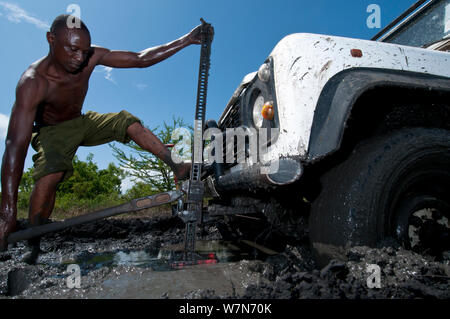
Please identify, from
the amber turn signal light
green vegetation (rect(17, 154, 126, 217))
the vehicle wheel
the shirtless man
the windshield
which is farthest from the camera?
green vegetation (rect(17, 154, 126, 217))

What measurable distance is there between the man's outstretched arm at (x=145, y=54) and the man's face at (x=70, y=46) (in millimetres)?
373

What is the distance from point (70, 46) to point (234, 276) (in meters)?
2.10

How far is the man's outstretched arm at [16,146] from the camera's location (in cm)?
177

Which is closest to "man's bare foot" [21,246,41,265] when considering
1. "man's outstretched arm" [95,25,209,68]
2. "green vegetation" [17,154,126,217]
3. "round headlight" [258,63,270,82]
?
"man's outstretched arm" [95,25,209,68]

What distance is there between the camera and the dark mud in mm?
1104

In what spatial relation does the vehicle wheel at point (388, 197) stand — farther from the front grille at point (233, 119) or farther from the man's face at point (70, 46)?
the man's face at point (70, 46)

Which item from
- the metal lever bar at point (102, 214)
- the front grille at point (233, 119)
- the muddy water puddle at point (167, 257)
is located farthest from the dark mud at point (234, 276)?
the front grille at point (233, 119)

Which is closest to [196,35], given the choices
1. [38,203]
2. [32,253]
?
[38,203]

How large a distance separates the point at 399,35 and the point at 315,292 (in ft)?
15.6

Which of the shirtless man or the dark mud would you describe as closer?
the dark mud

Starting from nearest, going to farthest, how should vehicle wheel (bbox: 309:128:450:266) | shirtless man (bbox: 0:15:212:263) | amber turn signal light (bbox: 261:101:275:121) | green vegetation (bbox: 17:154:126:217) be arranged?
vehicle wheel (bbox: 309:128:450:266) → amber turn signal light (bbox: 261:101:275:121) → shirtless man (bbox: 0:15:212:263) → green vegetation (bbox: 17:154:126:217)

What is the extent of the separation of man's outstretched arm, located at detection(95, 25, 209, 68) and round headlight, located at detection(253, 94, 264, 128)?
29.1 inches

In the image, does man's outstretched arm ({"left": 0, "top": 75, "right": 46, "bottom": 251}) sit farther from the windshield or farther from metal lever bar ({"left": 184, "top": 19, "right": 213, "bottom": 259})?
the windshield
